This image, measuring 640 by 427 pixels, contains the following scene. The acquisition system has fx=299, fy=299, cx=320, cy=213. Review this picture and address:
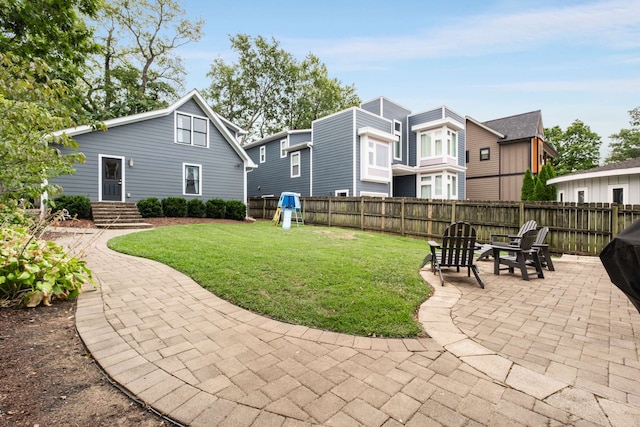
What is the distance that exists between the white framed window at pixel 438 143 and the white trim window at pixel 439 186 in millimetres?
1350

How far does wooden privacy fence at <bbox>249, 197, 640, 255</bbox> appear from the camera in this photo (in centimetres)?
805

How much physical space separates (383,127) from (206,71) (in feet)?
66.6

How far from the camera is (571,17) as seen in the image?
801 cm

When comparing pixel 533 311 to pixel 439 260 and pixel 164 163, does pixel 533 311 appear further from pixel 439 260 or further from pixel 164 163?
pixel 164 163

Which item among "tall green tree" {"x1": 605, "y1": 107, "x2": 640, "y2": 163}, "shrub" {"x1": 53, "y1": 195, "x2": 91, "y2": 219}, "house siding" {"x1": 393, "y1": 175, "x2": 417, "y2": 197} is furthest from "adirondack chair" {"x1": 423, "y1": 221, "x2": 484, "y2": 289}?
"tall green tree" {"x1": 605, "y1": 107, "x2": 640, "y2": 163}

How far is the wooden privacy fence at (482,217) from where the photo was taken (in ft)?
26.4

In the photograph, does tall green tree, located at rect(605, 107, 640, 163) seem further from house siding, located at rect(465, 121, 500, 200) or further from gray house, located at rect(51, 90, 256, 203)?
gray house, located at rect(51, 90, 256, 203)

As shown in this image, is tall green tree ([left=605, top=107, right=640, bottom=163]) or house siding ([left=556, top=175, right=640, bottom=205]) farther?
tall green tree ([left=605, top=107, right=640, bottom=163])

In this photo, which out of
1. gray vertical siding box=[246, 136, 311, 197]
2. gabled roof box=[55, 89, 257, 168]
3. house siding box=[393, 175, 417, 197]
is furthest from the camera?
house siding box=[393, 175, 417, 197]

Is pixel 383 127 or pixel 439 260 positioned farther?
pixel 383 127

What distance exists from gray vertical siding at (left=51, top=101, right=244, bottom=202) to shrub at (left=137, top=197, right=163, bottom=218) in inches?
39.0

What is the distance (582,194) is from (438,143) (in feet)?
26.2

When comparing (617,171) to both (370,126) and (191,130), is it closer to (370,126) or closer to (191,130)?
(370,126)

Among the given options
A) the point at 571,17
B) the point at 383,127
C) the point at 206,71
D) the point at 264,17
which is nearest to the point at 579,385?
the point at 571,17
